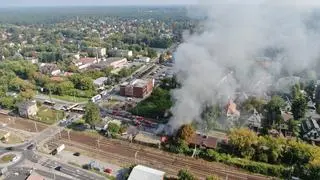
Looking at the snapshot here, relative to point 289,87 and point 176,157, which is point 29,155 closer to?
point 176,157

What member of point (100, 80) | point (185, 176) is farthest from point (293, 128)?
point (100, 80)

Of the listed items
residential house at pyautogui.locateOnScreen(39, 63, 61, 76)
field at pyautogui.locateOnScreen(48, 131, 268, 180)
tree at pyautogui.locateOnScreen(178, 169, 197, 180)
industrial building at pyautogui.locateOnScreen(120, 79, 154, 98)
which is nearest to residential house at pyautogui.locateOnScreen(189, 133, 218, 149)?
field at pyautogui.locateOnScreen(48, 131, 268, 180)

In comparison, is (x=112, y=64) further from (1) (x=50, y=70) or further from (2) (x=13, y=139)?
(2) (x=13, y=139)

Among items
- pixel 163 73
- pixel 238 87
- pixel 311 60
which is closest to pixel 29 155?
pixel 238 87

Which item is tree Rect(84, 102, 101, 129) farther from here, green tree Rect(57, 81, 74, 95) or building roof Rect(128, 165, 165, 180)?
green tree Rect(57, 81, 74, 95)

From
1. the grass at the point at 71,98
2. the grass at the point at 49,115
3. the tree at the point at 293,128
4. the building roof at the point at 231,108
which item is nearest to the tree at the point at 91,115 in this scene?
the grass at the point at 49,115

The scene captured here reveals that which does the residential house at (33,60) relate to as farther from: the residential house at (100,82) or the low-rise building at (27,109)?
the low-rise building at (27,109)
